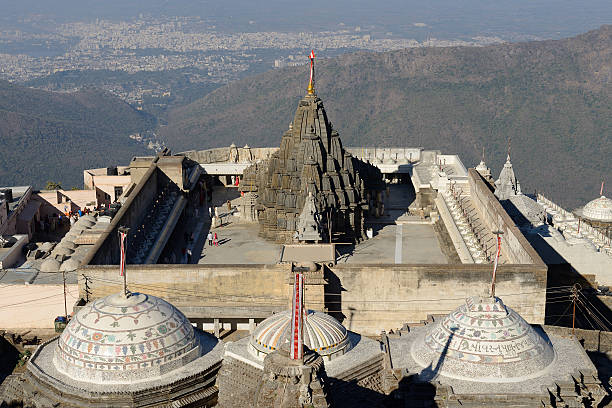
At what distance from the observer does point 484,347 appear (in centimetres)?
2881

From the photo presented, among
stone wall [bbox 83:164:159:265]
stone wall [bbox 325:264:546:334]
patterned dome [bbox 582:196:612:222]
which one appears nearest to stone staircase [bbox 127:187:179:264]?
stone wall [bbox 83:164:159:265]

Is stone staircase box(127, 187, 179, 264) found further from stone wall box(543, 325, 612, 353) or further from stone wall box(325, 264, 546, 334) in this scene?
stone wall box(543, 325, 612, 353)

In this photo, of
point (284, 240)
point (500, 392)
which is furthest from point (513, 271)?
point (284, 240)

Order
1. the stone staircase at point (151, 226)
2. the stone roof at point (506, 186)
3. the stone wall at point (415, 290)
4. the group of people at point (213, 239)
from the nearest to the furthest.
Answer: the stone wall at point (415, 290) < the stone staircase at point (151, 226) < the group of people at point (213, 239) < the stone roof at point (506, 186)

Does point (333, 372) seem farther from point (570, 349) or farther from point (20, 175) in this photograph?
point (20, 175)

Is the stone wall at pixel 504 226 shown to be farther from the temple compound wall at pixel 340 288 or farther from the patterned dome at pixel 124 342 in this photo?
the patterned dome at pixel 124 342

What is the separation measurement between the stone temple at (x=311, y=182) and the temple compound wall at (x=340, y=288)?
403 inches

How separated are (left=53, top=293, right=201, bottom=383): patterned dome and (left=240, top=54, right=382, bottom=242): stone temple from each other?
70.4ft

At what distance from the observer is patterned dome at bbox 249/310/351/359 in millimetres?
28766

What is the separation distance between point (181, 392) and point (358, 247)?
24660 millimetres

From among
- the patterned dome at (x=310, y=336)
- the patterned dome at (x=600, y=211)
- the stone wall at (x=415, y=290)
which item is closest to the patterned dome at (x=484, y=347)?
the patterned dome at (x=310, y=336)

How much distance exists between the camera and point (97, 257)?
137 ft

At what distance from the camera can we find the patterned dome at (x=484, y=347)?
93.6 feet


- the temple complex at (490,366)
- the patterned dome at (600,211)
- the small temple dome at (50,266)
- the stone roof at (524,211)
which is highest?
the temple complex at (490,366)
